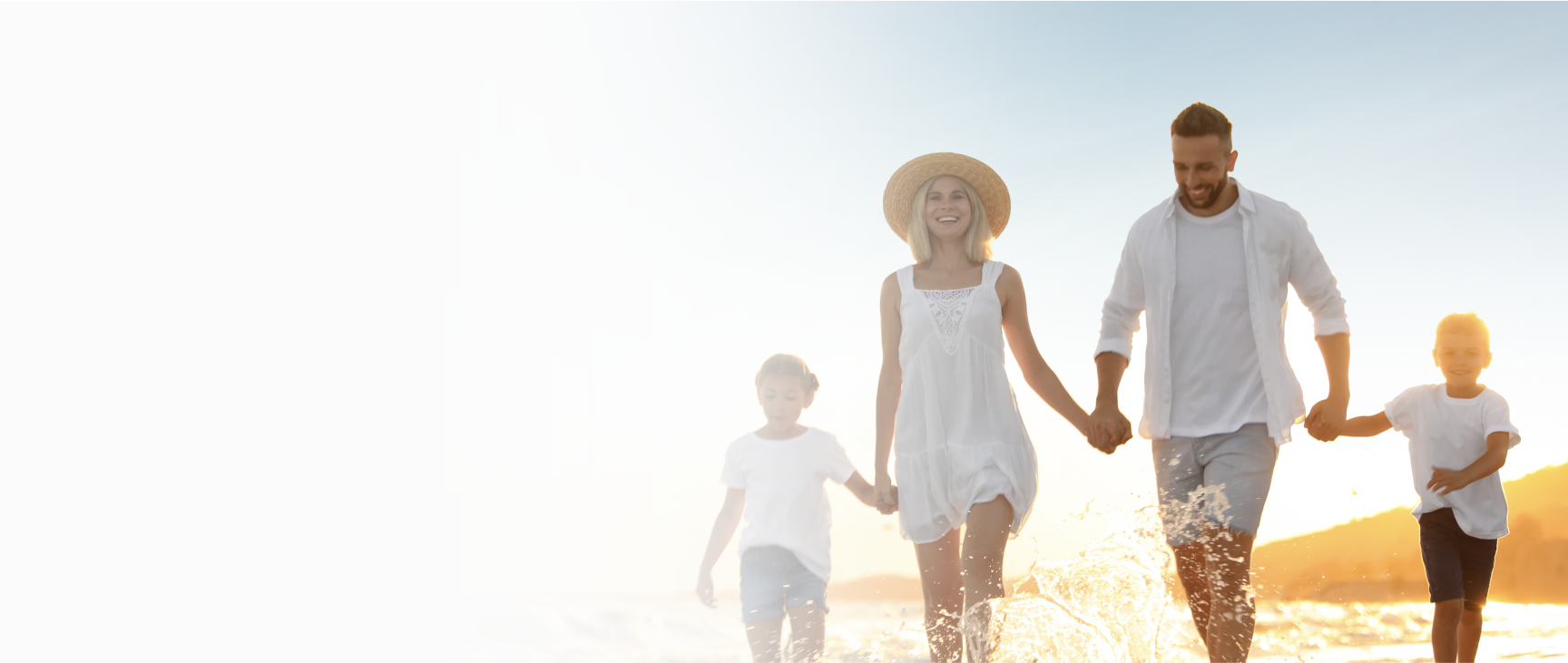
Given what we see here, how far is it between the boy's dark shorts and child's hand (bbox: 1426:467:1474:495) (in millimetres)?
124

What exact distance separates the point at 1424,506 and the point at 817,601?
291 centimetres

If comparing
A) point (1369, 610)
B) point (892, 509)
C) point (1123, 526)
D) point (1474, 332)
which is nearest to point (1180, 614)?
point (1123, 526)

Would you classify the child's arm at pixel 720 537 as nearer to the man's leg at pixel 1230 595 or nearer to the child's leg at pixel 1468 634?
the man's leg at pixel 1230 595

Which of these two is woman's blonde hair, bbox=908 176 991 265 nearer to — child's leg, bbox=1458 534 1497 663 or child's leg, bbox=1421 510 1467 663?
child's leg, bbox=1421 510 1467 663

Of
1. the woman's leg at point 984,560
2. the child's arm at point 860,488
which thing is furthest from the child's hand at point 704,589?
the woman's leg at point 984,560

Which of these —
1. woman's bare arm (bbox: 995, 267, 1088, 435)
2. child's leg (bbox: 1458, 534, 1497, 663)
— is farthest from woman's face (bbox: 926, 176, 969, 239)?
child's leg (bbox: 1458, 534, 1497, 663)

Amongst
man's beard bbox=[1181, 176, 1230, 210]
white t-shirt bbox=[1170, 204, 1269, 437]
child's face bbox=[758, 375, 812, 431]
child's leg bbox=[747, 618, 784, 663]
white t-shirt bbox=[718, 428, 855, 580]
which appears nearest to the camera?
white t-shirt bbox=[1170, 204, 1269, 437]

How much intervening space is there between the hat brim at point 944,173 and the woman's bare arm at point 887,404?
56cm

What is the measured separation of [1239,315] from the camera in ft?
10.7

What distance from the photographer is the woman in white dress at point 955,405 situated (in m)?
3.44

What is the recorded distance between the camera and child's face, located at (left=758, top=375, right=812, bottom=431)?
4793mm

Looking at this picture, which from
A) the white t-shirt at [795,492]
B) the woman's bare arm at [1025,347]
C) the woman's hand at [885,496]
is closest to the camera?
the woman's bare arm at [1025,347]

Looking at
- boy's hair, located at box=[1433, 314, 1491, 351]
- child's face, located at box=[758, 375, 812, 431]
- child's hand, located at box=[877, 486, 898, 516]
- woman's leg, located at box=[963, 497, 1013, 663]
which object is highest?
boy's hair, located at box=[1433, 314, 1491, 351]

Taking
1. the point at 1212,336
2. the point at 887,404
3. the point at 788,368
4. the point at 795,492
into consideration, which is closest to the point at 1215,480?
the point at 1212,336
